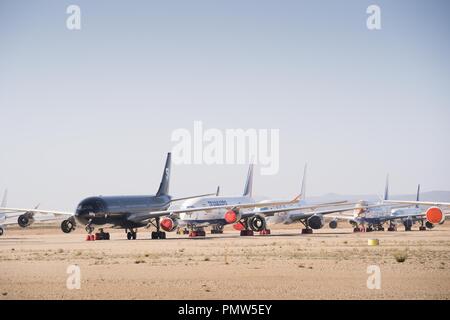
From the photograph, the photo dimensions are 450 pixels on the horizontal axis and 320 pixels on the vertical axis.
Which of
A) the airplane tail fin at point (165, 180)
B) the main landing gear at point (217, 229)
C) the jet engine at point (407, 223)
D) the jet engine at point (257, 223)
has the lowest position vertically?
A: the jet engine at point (407, 223)

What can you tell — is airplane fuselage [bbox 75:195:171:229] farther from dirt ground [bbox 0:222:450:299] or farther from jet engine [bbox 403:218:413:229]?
jet engine [bbox 403:218:413:229]

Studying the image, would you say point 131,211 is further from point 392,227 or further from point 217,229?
point 392,227

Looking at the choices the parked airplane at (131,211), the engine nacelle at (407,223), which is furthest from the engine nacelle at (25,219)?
the engine nacelle at (407,223)

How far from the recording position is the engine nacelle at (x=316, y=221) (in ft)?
236

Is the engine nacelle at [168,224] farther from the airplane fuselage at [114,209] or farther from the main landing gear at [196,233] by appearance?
the main landing gear at [196,233]

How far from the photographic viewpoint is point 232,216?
204 feet

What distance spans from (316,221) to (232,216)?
1340cm

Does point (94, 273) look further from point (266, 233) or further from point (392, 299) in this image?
point (266, 233)

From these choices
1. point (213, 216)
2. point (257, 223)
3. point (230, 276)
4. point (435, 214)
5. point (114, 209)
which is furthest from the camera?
point (213, 216)

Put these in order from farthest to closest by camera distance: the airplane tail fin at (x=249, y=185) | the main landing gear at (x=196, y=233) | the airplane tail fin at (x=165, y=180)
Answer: the airplane tail fin at (x=249, y=185)
the airplane tail fin at (x=165, y=180)
the main landing gear at (x=196, y=233)

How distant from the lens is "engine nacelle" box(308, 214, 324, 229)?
7200cm

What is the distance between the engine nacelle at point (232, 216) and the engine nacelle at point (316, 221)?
40.4ft

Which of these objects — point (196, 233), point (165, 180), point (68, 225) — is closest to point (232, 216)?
point (196, 233)

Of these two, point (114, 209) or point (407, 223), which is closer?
point (114, 209)
